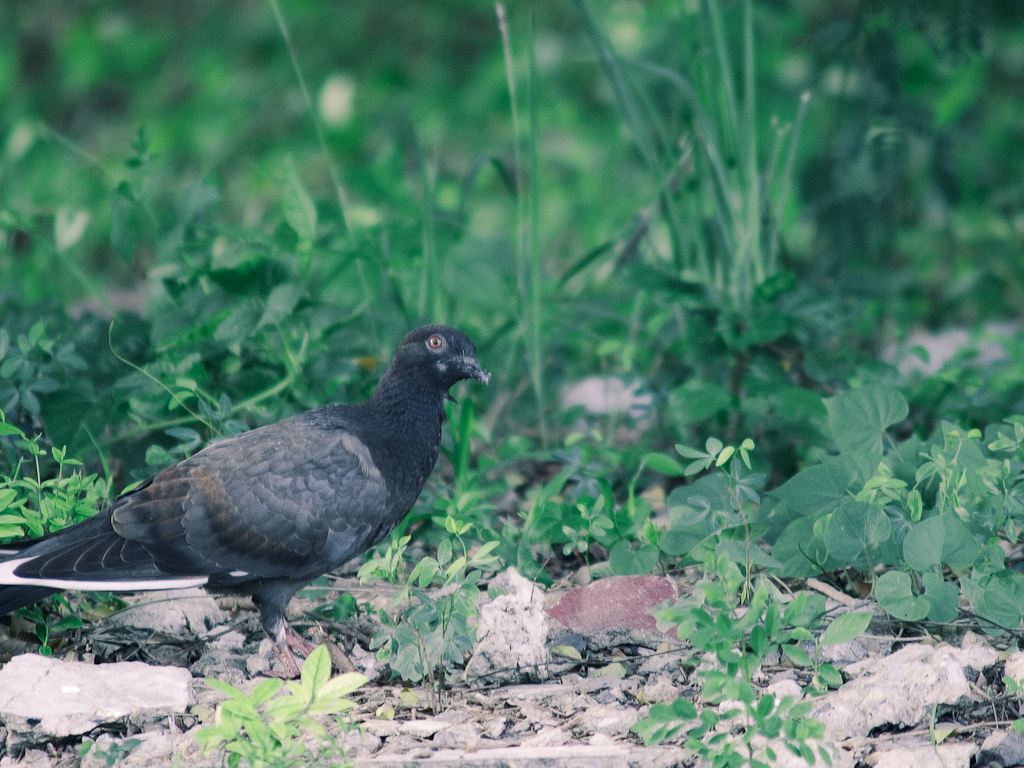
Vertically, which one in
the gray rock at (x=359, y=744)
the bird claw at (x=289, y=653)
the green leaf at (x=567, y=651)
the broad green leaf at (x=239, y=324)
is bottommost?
the green leaf at (x=567, y=651)

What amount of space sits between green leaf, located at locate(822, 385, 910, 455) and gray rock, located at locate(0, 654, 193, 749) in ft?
5.67

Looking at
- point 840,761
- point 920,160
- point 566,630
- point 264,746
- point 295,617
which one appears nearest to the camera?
point 264,746

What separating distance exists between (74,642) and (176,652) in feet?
0.90

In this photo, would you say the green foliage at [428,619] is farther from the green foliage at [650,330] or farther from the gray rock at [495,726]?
the gray rock at [495,726]

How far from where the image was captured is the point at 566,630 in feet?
8.57

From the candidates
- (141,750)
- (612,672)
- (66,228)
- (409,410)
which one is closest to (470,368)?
(409,410)

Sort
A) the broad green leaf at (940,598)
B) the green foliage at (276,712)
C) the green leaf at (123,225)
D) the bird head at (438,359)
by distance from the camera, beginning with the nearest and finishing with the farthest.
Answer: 1. the green foliage at (276,712)
2. the broad green leaf at (940,598)
3. the bird head at (438,359)
4. the green leaf at (123,225)

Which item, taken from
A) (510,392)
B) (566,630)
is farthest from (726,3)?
(566,630)

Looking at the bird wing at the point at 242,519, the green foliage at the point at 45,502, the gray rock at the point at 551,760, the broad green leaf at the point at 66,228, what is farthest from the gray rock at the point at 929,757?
the broad green leaf at the point at 66,228

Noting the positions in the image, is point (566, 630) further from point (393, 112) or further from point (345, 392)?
point (393, 112)

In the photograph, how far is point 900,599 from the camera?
7.53 feet

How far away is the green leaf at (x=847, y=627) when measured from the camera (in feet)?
6.70

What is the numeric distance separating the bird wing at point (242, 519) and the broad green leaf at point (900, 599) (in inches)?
49.8

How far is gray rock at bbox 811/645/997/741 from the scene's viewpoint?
6.94ft
